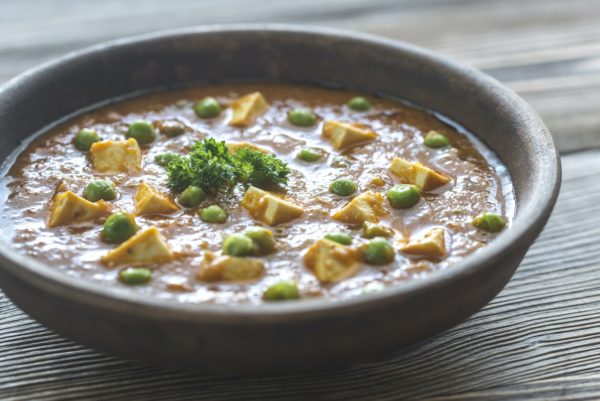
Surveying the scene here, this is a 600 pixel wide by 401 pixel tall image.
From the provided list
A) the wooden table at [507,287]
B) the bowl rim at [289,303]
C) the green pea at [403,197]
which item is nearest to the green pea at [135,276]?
the bowl rim at [289,303]

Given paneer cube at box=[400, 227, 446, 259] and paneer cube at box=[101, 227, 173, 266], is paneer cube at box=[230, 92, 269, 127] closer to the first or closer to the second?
paneer cube at box=[101, 227, 173, 266]

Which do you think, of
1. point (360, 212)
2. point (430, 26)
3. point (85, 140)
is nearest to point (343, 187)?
point (360, 212)

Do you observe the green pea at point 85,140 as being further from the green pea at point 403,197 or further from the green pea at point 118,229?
the green pea at point 403,197

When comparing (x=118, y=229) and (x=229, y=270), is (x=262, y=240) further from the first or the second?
(x=118, y=229)

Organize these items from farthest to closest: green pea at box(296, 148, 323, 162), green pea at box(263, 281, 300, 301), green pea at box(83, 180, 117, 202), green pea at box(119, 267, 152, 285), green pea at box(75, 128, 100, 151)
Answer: green pea at box(75, 128, 100, 151) → green pea at box(296, 148, 323, 162) → green pea at box(83, 180, 117, 202) → green pea at box(119, 267, 152, 285) → green pea at box(263, 281, 300, 301)

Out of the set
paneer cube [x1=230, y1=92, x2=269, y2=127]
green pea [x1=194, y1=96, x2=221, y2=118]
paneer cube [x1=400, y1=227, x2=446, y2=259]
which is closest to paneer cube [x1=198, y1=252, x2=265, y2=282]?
paneer cube [x1=400, y1=227, x2=446, y2=259]
